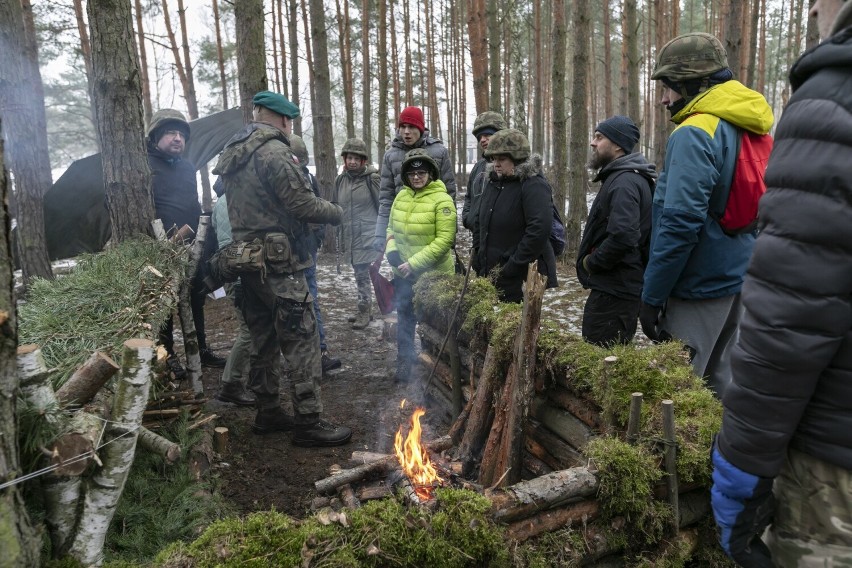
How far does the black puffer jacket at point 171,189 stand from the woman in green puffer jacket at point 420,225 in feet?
7.68

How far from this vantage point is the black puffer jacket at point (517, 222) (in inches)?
183

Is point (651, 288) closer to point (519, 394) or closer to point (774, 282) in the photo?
point (519, 394)

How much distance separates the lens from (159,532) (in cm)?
273

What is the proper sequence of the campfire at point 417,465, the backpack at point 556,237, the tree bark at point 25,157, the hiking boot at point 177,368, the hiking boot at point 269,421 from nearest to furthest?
the campfire at point 417,465
the hiking boot at point 269,421
the backpack at point 556,237
the hiking boot at point 177,368
the tree bark at point 25,157

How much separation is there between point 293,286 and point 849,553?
3.90m

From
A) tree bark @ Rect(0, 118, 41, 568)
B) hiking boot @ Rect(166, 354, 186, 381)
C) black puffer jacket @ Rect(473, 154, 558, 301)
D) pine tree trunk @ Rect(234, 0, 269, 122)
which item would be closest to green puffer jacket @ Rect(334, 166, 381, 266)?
pine tree trunk @ Rect(234, 0, 269, 122)

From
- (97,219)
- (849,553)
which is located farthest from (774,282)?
(97,219)

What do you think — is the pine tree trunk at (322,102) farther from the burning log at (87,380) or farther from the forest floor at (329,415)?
the burning log at (87,380)

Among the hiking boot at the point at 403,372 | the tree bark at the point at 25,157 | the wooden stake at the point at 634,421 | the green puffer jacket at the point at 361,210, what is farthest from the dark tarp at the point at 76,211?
the wooden stake at the point at 634,421

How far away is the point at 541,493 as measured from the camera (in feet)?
7.36

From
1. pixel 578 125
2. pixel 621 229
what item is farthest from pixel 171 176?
pixel 578 125

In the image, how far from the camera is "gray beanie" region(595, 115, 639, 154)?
4.05 meters

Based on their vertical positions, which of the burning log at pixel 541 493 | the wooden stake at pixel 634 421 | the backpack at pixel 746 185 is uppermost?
the backpack at pixel 746 185

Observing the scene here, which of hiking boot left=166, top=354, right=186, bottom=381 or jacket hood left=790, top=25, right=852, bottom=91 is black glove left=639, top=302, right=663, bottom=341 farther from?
hiking boot left=166, top=354, right=186, bottom=381
